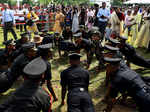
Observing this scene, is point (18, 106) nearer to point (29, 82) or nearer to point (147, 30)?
point (29, 82)

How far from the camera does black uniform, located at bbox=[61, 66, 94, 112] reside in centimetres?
Answer: 290

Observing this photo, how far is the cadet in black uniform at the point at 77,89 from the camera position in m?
2.90

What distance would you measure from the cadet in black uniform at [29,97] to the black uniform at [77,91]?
0.77m

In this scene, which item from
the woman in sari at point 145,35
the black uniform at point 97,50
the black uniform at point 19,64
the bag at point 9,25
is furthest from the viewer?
the bag at point 9,25

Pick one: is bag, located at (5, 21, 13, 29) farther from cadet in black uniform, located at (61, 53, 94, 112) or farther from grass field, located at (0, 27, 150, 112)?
cadet in black uniform, located at (61, 53, 94, 112)

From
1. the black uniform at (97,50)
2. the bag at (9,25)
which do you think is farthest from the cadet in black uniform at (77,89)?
the bag at (9,25)

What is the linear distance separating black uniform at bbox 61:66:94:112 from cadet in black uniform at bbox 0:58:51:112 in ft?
2.54

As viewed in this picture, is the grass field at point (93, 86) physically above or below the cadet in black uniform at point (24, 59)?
below

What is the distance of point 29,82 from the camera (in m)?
2.12

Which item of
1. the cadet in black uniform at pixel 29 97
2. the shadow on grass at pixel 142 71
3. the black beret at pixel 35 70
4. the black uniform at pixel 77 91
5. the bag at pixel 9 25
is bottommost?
the shadow on grass at pixel 142 71

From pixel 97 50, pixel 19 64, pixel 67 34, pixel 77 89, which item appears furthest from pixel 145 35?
pixel 19 64

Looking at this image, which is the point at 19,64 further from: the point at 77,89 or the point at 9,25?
the point at 9,25

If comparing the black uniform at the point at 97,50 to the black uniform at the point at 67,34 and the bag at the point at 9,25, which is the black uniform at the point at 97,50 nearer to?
the black uniform at the point at 67,34

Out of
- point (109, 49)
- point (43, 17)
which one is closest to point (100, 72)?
point (109, 49)
